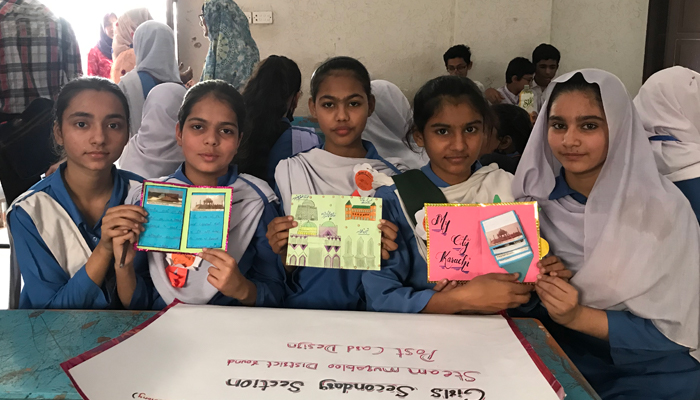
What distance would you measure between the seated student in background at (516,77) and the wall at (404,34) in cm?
31

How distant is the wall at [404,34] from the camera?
5469mm

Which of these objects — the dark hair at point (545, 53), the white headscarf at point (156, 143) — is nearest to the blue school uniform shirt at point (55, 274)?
the white headscarf at point (156, 143)

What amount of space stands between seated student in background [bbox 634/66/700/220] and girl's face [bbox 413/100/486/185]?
791mm

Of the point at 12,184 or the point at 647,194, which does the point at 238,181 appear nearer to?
the point at 647,194

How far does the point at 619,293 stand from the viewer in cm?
124

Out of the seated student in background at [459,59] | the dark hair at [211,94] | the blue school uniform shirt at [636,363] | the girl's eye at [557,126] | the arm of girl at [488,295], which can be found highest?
the seated student in background at [459,59]

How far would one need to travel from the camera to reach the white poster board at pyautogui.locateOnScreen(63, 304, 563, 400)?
810mm

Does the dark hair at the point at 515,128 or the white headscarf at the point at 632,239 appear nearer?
the white headscarf at the point at 632,239

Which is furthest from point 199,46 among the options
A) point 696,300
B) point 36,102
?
point 696,300

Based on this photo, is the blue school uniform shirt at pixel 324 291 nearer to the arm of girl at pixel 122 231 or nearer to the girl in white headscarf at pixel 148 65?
the arm of girl at pixel 122 231

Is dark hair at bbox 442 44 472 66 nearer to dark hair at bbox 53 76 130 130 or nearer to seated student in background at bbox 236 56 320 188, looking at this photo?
seated student in background at bbox 236 56 320 188

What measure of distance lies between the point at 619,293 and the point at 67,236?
153 centimetres

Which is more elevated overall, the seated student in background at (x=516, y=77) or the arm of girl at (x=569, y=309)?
the seated student in background at (x=516, y=77)

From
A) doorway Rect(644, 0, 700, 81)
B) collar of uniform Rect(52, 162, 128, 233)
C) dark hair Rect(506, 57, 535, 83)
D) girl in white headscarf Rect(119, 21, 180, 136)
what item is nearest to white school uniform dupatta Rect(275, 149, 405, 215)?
collar of uniform Rect(52, 162, 128, 233)
